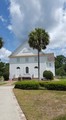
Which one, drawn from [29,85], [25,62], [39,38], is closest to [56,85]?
[29,85]

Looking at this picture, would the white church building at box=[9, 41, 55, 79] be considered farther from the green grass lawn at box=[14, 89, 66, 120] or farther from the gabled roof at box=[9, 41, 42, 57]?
the green grass lawn at box=[14, 89, 66, 120]

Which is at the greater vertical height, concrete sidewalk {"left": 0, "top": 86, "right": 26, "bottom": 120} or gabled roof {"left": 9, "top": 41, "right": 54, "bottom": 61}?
gabled roof {"left": 9, "top": 41, "right": 54, "bottom": 61}

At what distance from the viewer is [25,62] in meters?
61.4

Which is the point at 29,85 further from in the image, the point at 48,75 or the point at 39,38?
the point at 48,75

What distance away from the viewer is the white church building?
6041 centimetres

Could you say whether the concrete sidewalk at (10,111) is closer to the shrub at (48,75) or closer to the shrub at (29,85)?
the shrub at (29,85)

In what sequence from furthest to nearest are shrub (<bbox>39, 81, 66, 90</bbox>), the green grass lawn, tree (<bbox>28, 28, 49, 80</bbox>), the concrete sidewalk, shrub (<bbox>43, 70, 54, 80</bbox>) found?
shrub (<bbox>43, 70, 54, 80</bbox>) → tree (<bbox>28, 28, 49, 80</bbox>) → shrub (<bbox>39, 81, 66, 90</bbox>) → the green grass lawn → the concrete sidewalk

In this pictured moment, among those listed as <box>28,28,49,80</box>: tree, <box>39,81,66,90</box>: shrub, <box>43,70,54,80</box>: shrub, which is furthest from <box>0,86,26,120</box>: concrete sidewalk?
<box>43,70,54,80</box>: shrub

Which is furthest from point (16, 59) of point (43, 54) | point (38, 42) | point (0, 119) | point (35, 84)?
point (0, 119)

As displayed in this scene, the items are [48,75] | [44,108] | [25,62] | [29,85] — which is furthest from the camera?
[25,62]

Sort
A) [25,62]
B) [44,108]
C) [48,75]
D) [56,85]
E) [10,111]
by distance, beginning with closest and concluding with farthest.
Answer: [10,111] < [44,108] < [56,85] < [48,75] < [25,62]

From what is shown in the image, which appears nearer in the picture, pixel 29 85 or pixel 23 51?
pixel 29 85

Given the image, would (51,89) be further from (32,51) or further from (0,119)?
(32,51)

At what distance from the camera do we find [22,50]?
62000mm
